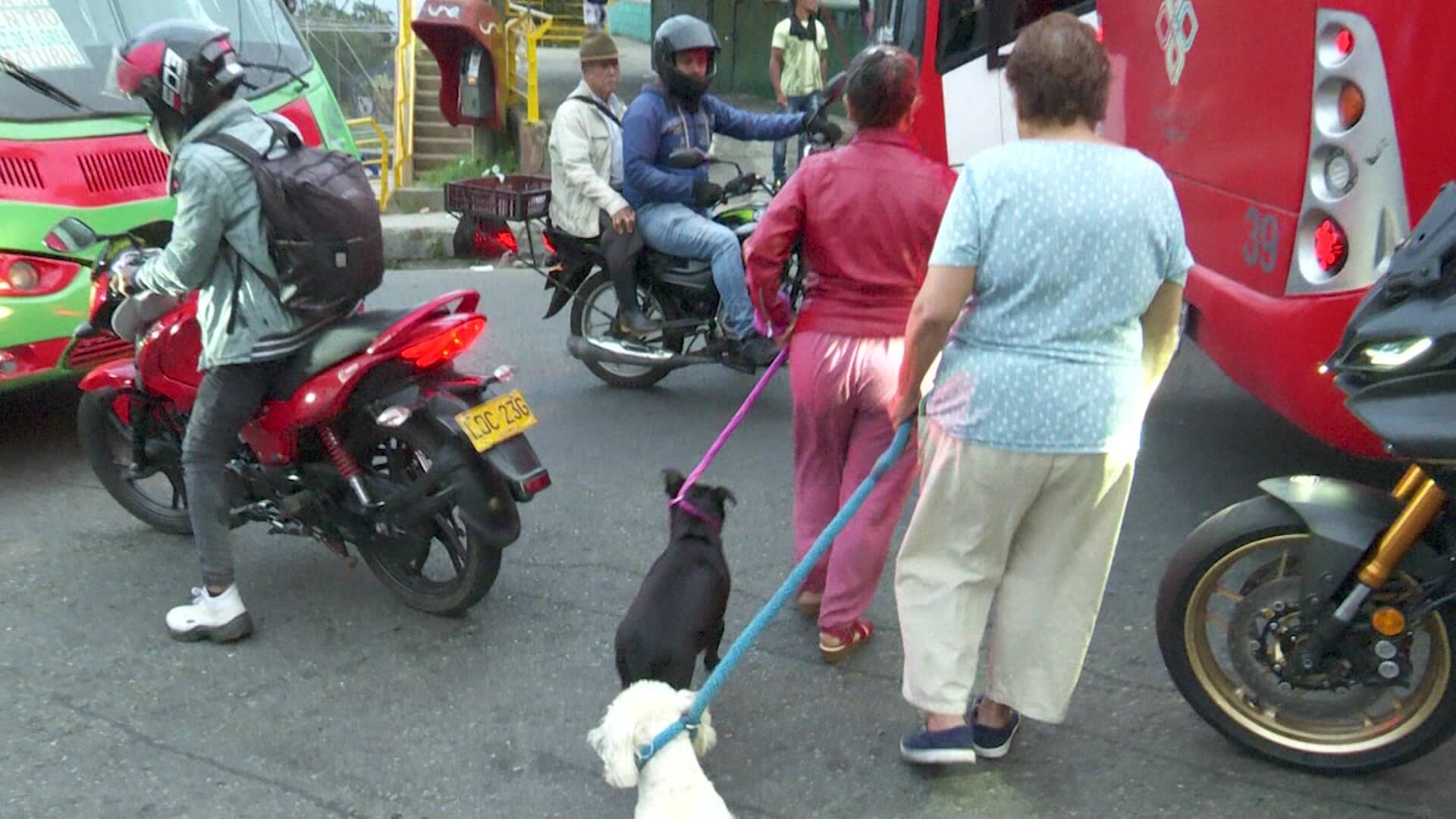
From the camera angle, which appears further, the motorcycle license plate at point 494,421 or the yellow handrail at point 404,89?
the yellow handrail at point 404,89

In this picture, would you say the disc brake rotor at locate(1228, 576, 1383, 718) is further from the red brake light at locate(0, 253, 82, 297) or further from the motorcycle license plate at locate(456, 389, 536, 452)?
the red brake light at locate(0, 253, 82, 297)

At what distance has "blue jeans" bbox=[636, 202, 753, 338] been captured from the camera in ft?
18.9

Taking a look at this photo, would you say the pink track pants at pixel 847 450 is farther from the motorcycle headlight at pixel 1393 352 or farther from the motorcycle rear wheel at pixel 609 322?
the motorcycle rear wheel at pixel 609 322

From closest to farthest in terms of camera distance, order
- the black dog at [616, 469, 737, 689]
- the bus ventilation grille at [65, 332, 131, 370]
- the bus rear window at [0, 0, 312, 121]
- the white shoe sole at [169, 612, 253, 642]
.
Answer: the black dog at [616, 469, 737, 689], the white shoe sole at [169, 612, 253, 642], the bus ventilation grille at [65, 332, 131, 370], the bus rear window at [0, 0, 312, 121]

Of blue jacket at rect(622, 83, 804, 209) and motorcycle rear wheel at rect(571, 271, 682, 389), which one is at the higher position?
blue jacket at rect(622, 83, 804, 209)

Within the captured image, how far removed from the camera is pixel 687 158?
5.61 m

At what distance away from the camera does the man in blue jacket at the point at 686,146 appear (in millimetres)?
5715

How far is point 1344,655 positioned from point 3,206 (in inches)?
190

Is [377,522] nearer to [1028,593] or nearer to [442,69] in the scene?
[1028,593]

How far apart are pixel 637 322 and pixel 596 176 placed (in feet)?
2.25

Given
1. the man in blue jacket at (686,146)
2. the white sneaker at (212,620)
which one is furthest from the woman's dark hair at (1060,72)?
the man in blue jacket at (686,146)

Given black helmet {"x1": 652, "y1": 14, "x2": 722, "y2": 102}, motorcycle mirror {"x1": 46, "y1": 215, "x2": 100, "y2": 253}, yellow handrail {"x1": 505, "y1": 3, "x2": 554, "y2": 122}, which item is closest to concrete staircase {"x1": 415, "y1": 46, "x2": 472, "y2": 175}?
yellow handrail {"x1": 505, "y1": 3, "x2": 554, "y2": 122}

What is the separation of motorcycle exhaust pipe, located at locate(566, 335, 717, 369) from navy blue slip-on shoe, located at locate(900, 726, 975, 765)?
3.09 m

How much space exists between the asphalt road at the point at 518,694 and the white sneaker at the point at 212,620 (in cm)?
6
